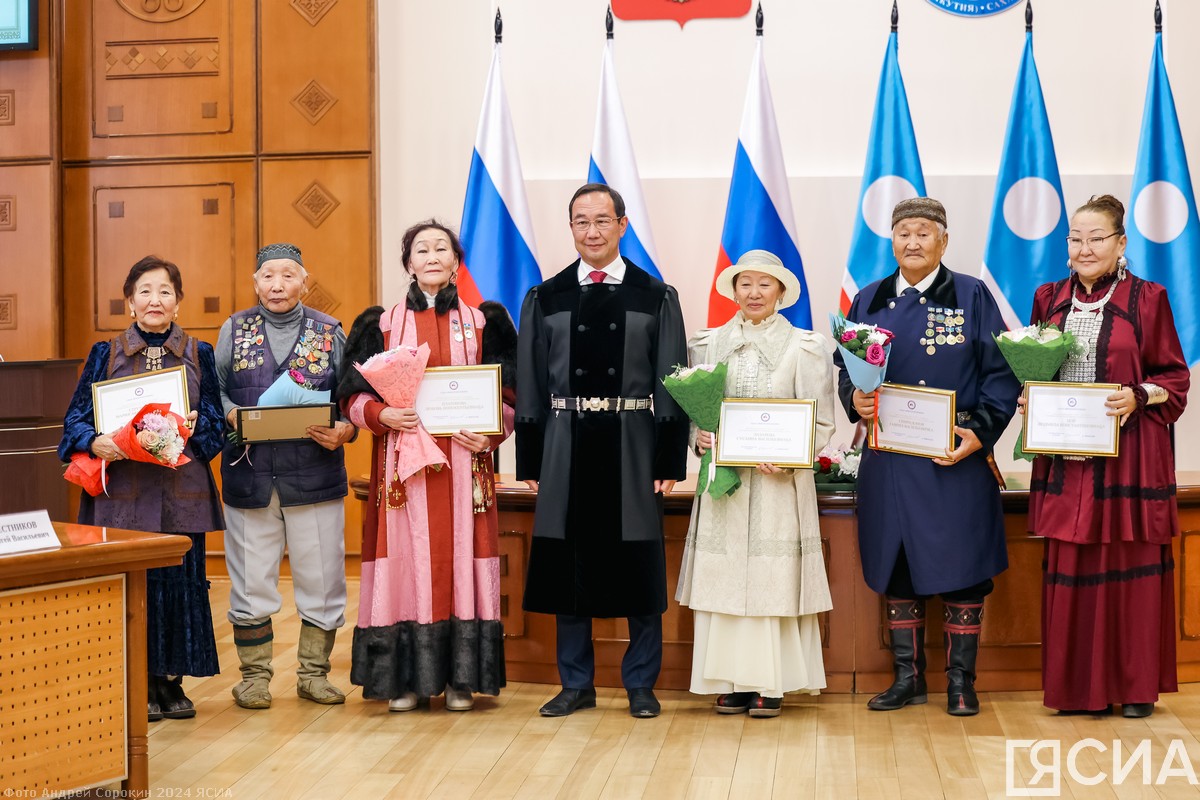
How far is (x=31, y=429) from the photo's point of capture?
5715mm

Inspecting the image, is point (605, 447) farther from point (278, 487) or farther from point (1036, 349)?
point (1036, 349)

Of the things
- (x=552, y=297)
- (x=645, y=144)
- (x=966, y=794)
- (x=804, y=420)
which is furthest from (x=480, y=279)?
(x=966, y=794)

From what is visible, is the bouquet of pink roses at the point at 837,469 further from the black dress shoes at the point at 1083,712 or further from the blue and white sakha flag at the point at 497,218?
the blue and white sakha flag at the point at 497,218

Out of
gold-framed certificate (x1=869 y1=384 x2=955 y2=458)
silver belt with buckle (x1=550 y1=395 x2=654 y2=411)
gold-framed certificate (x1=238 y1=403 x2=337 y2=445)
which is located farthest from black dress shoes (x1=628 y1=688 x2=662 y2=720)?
gold-framed certificate (x1=238 y1=403 x2=337 y2=445)

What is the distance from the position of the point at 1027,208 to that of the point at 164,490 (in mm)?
3925

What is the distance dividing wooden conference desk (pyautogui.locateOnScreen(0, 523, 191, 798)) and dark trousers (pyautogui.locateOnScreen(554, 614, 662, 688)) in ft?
4.34

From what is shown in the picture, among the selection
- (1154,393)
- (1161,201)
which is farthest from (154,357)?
(1161,201)

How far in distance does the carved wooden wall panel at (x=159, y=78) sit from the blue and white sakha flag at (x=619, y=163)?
199 centimetres

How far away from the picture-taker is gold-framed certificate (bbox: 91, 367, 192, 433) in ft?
11.6

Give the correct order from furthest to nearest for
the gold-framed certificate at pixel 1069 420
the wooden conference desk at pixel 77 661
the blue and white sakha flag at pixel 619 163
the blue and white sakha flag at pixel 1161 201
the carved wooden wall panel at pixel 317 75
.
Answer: the carved wooden wall panel at pixel 317 75 → the blue and white sakha flag at pixel 619 163 → the blue and white sakha flag at pixel 1161 201 → the gold-framed certificate at pixel 1069 420 → the wooden conference desk at pixel 77 661

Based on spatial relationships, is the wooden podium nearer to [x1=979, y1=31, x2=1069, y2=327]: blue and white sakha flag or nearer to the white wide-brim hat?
the white wide-brim hat

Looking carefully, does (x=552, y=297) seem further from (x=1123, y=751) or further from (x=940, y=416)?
(x=1123, y=751)

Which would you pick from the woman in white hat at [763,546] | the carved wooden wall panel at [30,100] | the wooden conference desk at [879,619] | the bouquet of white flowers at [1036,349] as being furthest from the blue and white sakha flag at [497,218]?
the bouquet of white flowers at [1036,349]

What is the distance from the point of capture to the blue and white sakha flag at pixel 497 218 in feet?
18.4
